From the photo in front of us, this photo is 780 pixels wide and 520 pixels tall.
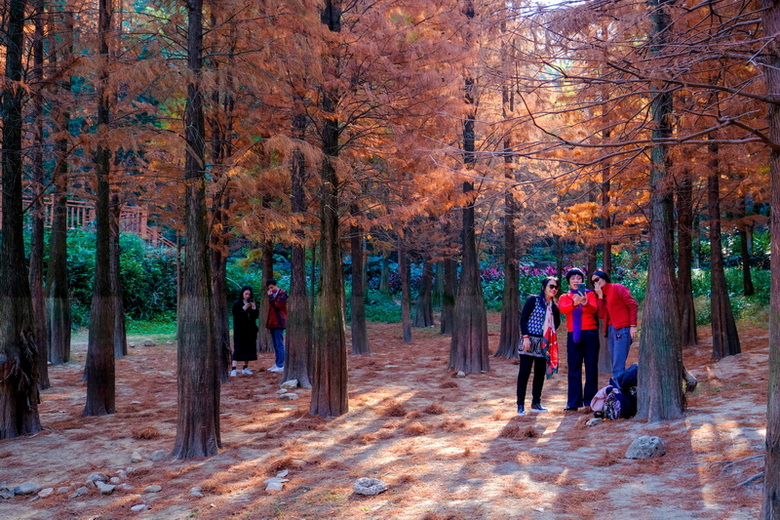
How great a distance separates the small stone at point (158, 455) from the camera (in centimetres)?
→ 744

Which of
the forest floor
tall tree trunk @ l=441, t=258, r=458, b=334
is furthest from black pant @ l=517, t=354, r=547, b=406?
tall tree trunk @ l=441, t=258, r=458, b=334

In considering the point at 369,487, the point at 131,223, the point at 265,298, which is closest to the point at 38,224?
the point at 265,298

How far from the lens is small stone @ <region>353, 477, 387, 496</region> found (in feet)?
18.9

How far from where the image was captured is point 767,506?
4.26 meters

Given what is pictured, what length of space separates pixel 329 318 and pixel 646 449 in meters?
4.85

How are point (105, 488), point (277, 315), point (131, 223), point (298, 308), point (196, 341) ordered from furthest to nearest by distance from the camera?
point (131, 223), point (277, 315), point (298, 308), point (196, 341), point (105, 488)

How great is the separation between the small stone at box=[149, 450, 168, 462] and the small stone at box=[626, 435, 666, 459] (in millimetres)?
5305

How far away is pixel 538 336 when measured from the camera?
361 inches

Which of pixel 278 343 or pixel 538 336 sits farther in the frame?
pixel 278 343

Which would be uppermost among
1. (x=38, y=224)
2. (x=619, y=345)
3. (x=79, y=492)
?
(x=38, y=224)

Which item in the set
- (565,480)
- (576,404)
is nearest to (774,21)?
(565,480)

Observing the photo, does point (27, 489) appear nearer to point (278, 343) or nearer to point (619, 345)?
point (619, 345)

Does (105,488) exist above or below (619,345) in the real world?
below

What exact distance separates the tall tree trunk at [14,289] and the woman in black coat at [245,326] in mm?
5279
